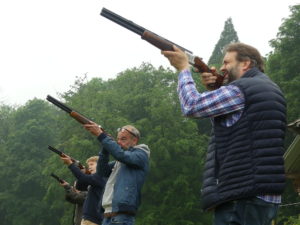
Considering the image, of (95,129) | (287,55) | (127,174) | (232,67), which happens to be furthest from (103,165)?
(287,55)

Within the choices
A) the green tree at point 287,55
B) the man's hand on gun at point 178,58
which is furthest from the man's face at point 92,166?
the green tree at point 287,55

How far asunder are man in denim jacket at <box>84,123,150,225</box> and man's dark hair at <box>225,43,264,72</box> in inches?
107

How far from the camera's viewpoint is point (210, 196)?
3.78 meters

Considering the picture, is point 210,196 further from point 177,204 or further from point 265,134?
point 177,204

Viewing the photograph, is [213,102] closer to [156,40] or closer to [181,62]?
[181,62]

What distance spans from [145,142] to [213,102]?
29513mm

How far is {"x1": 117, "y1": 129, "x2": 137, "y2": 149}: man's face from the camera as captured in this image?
23.1 feet

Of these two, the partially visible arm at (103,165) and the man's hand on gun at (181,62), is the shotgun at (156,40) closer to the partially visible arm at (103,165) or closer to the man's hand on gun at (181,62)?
the man's hand on gun at (181,62)

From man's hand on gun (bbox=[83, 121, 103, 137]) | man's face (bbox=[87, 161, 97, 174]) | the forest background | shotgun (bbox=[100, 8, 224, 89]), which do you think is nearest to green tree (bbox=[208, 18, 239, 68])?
the forest background

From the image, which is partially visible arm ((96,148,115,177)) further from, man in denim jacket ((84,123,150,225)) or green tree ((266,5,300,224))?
green tree ((266,5,300,224))

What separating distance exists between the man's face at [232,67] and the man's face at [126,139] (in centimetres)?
309

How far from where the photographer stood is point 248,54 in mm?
4109

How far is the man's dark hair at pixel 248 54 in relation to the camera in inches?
162

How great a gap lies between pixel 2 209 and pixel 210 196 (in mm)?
39361
